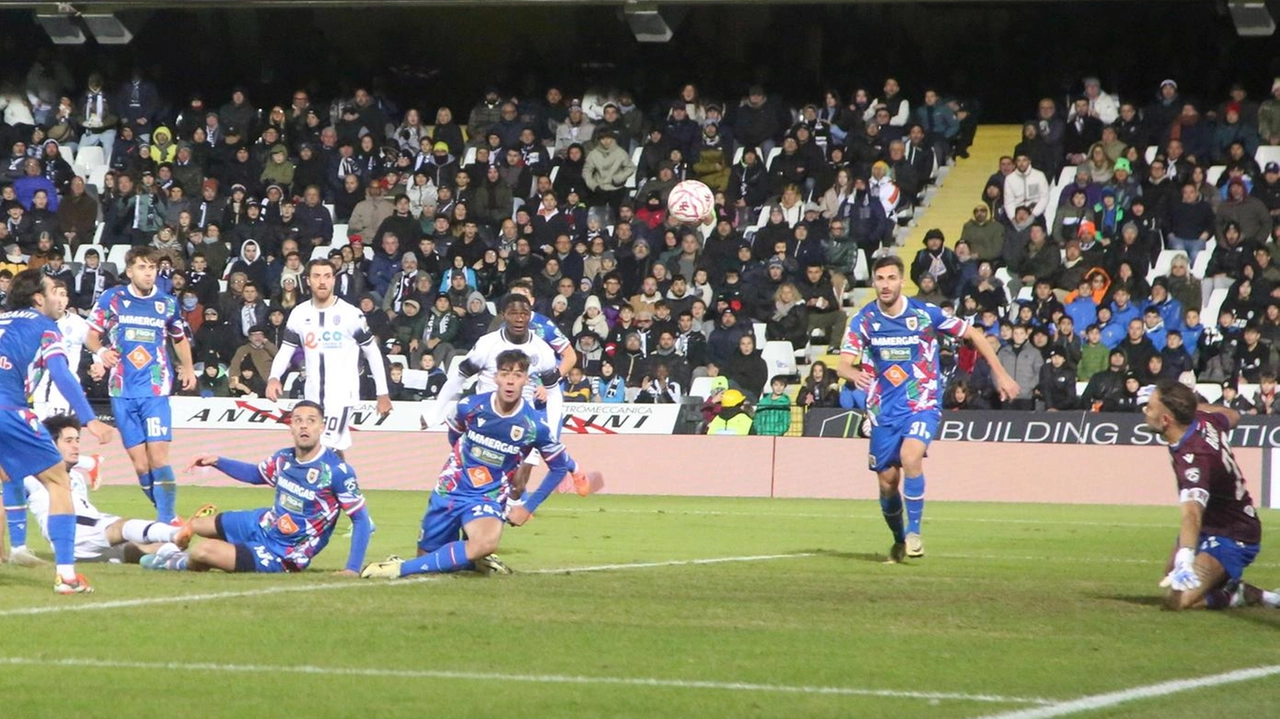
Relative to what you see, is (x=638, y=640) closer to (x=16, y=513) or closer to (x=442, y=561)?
(x=442, y=561)

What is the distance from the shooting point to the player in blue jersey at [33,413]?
9836mm

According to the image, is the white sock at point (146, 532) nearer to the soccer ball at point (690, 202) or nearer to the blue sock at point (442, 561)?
the blue sock at point (442, 561)

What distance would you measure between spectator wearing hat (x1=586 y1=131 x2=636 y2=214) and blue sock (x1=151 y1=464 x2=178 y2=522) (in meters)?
15.3

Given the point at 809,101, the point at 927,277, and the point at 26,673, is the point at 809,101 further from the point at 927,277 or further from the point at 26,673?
the point at 26,673

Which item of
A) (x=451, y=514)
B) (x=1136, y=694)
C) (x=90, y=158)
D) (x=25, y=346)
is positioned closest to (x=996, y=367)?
(x=451, y=514)

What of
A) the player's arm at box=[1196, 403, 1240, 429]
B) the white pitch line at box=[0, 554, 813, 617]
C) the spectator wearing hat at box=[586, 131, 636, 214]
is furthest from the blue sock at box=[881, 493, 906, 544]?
the spectator wearing hat at box=[586, 131, 636, 214]

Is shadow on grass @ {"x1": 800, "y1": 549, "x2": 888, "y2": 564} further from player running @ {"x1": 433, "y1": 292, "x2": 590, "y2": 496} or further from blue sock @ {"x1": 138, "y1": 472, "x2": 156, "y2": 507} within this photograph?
blue sock @ {"x1": 138, "y1": 472, "x2": 156, "y2": 507}

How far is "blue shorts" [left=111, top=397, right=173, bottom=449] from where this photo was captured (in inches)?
577

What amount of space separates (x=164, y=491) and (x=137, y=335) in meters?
1.27

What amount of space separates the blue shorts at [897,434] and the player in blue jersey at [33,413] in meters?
5.82

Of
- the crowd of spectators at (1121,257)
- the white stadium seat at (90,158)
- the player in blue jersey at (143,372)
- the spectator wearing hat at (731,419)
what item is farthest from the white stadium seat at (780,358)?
the white stadium seat at (90,158)

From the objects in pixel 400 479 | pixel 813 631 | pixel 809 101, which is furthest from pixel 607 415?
pixel 813 631

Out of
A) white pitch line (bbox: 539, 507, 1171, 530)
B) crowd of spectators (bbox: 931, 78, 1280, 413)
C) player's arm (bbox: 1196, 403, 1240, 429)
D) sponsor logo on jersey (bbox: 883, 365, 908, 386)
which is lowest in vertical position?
white pitch line (bbox: 539, 507, 1171, 530)

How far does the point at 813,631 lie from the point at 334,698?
9.56 feet
